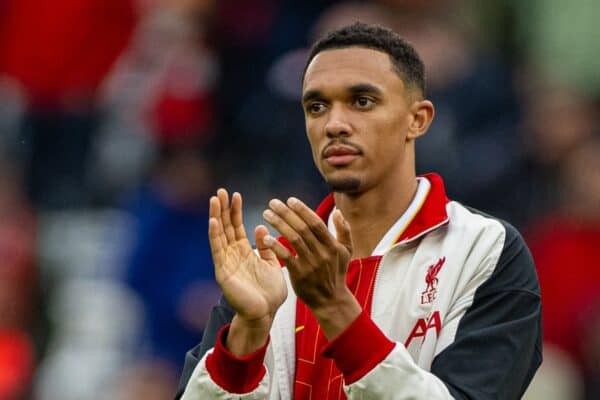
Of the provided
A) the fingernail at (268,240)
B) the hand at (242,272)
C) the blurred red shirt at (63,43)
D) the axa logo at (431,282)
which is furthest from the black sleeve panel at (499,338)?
the blurred red shirt at (63,43)

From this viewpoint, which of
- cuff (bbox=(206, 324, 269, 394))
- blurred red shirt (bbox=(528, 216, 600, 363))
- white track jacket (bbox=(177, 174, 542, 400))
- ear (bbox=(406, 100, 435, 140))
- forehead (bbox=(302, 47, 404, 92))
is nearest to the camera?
white track jacket (bbox=(177, 174, 542, 400))

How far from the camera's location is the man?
3.90 m

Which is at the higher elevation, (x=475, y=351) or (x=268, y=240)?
(x=268, y=240)

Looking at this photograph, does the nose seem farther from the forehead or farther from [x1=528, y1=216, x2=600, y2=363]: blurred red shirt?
[x1=528, y1=216, x2=600, y2=363]: blurred red shirt

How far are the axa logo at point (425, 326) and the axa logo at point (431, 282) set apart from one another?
0.17ft

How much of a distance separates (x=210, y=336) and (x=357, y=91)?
0.87 meters

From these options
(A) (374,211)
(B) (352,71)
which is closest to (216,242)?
(A) (374,211)

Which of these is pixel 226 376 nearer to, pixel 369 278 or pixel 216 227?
pixel 216 227

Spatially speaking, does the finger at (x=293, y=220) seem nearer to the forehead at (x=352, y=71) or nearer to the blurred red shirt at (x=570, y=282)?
the forehead at (x=352, y=71)

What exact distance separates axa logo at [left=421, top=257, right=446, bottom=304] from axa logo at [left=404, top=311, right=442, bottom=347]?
5cm

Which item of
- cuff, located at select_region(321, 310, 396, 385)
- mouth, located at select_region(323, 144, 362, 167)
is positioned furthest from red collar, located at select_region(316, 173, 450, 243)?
cuff, located at select_region(321, 310, 396, 385)

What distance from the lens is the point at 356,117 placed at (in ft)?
14.5

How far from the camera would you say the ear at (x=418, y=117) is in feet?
15.2

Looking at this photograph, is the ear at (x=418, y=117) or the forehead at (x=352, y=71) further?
the ear at (x=418, y=117)
